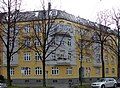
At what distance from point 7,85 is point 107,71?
52774mm

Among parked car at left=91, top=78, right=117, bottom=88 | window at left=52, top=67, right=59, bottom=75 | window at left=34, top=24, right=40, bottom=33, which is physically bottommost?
parked car at left=91, top=78, right=117, bottom=88

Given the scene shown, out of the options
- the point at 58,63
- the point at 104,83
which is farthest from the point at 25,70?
the point at 104,83

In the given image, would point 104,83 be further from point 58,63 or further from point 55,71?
point 55,71

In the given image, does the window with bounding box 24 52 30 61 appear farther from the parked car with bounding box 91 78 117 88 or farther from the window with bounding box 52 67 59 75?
the parked car with bounding box 91 78 117 88

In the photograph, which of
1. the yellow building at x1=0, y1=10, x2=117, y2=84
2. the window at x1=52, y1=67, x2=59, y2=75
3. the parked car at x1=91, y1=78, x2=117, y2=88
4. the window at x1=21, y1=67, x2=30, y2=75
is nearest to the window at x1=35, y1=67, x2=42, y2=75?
the yellow building at x1=0, y1=10, x2=117, y2=84

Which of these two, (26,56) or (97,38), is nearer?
(97,38)

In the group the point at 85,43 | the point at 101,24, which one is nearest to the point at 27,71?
the point at 85,43

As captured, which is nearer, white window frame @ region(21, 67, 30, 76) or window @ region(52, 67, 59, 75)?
window @ region(52, 67, 59, 75)

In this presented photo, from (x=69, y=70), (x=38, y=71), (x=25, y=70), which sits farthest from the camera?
(x=25, y=70)

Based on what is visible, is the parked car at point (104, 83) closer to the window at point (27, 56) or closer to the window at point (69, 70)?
the window at point (69, 70)

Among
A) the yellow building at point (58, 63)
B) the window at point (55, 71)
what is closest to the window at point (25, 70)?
the yellow building at point (58, 63)

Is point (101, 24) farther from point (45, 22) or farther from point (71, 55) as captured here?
point (71, 55)

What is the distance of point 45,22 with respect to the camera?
44.0 metres

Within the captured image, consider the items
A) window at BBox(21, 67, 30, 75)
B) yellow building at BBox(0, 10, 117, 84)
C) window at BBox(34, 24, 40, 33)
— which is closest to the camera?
window at BBox(34, 24, 40, 33)
